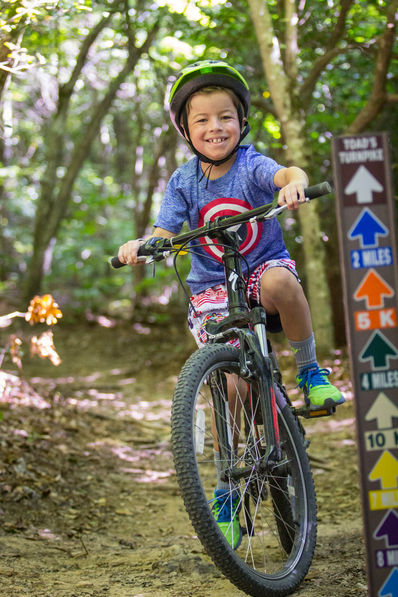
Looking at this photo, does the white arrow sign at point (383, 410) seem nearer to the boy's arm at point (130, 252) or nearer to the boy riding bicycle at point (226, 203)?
the boy riding bicycle at point (226, 203)

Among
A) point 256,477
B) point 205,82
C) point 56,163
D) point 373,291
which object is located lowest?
point 256,477

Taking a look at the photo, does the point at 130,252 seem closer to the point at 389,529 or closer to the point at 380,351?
the point at 380,351

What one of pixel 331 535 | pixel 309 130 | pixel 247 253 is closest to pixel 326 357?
pixel 309 130

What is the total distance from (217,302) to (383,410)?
1343 mm

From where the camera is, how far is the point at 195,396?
232cm

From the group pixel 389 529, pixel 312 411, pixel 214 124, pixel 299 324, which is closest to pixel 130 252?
pixel 214 124

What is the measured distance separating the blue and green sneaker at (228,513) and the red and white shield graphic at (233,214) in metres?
1.04

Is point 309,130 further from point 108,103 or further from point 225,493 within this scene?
point 225,493

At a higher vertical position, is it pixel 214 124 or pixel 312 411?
pixel 214 124

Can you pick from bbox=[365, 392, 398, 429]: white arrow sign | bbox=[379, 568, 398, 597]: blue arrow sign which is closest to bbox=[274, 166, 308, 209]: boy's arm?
bbox=[365, 392, 398, 429]: white arrow sign

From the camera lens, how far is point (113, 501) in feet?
14.1

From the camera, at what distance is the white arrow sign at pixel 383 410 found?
1.73 m

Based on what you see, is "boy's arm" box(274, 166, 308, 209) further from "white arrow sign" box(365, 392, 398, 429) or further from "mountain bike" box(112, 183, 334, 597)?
"white arrow sign" box(365, 392, 398, 429)

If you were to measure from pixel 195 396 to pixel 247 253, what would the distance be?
92cm
